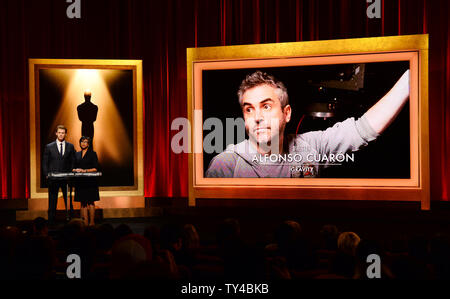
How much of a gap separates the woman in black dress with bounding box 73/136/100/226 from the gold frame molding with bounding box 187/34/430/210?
6.14 feet

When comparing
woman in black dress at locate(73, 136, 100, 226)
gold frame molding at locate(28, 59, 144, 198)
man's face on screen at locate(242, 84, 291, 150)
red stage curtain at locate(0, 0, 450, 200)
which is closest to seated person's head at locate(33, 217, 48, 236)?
woman in black dress at locate(73, 136, 100, 226)

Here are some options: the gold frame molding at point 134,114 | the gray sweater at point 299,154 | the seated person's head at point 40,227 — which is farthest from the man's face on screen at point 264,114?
the seated person's head at point 40,227

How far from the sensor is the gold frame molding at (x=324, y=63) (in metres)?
6.23

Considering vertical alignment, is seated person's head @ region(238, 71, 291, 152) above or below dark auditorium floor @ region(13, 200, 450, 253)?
above

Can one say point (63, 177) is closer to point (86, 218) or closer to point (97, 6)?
point (86, 218)

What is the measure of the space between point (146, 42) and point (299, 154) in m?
3.21

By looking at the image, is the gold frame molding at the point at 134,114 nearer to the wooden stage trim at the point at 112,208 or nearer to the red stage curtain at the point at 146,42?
the wooden stage trim at the point at 112,208

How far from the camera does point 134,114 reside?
23.5 feet

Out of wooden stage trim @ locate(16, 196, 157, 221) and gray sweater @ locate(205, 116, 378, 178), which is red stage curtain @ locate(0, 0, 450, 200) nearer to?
wooden stage trim @ locate(16, 196, 157, 221)

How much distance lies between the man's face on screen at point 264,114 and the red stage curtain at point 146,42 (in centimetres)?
100

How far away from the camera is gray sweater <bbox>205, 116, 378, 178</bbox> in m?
6.41

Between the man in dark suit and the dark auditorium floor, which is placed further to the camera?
the man in dark suit
